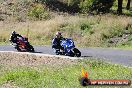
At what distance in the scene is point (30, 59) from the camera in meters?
25.3

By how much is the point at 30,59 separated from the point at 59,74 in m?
5.72

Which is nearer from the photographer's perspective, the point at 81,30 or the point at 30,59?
the point at 30,59

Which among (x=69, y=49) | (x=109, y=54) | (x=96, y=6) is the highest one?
(x=69, y=49)

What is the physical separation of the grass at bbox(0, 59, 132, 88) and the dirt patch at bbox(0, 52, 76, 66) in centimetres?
112

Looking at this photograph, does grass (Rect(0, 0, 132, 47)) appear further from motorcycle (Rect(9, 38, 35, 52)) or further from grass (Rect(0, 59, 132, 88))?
grass (Rect(0, 59, 132, 88))

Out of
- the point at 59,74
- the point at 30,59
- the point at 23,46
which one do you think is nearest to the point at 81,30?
the point at 23,46

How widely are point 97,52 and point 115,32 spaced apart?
8.59 m

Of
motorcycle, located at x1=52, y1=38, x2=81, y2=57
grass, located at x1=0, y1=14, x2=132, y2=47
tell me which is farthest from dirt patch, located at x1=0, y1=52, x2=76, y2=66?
grass, located at x1=0, y1=14, x2=132, y2=47

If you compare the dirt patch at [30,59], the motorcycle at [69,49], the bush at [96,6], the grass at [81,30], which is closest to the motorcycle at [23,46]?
the dirt patch at [30,59]

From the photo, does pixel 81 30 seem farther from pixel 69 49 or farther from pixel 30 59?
pixel 30 59

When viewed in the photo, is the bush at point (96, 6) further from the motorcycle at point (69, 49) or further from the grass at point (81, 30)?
the motorcycle at point (69, 49)

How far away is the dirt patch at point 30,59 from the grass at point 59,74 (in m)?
1.12

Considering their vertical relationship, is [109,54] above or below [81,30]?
above

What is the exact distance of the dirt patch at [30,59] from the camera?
23812 millimetres
